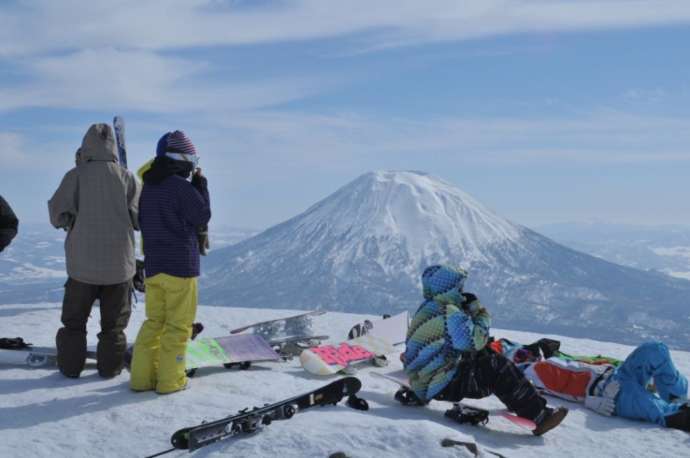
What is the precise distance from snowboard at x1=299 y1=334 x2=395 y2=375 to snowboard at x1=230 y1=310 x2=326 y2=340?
3.37 ft

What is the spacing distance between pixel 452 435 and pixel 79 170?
452 centimetres

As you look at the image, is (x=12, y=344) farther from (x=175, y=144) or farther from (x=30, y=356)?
(x=175, y=144)

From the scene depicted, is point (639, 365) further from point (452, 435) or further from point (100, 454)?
point (100, 454)

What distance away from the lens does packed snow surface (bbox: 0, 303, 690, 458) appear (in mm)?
4766

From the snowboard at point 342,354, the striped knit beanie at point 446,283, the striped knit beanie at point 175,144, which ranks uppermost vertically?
the striped knit beanie at point 175,144

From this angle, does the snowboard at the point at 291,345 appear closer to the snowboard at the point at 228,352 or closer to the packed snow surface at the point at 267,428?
the snowboard at the point at 228,352

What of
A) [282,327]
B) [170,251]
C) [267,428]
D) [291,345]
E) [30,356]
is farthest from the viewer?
[282,327]

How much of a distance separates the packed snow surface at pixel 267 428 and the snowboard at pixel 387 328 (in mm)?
1484

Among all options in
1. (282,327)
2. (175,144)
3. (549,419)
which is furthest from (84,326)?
(549,419)

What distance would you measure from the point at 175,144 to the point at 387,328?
15.9 ft

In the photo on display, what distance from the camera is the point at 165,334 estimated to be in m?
6.23

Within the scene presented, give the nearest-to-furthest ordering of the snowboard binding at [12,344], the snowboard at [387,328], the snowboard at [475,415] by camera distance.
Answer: the snowboard at [475,415], the snowboard binding at [12,344], the snowboard at [387,328]

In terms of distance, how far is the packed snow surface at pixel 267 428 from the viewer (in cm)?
477

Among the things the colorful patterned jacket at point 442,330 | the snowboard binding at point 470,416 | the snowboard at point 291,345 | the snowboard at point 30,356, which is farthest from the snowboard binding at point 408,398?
the snowboard at point 30,356
